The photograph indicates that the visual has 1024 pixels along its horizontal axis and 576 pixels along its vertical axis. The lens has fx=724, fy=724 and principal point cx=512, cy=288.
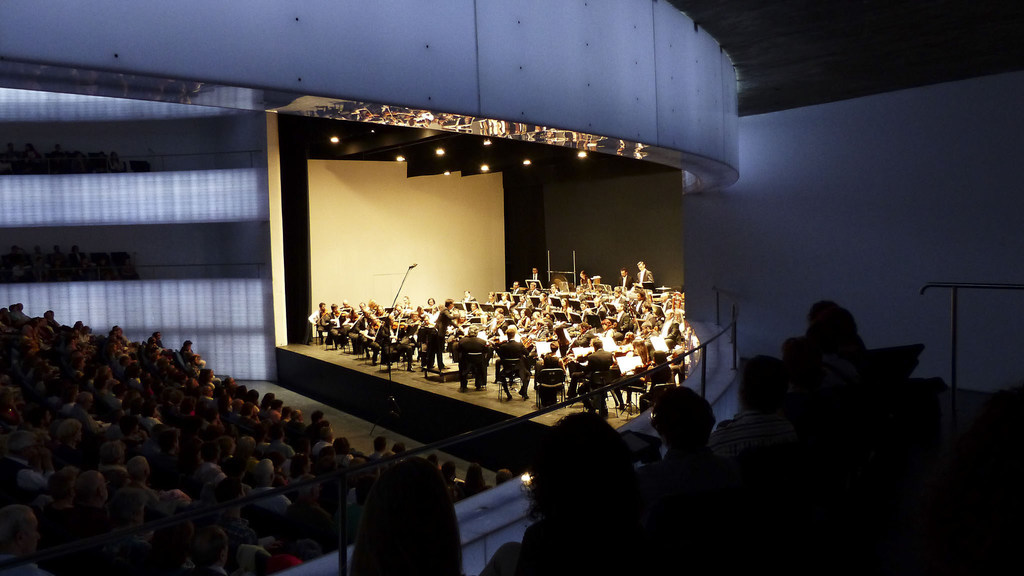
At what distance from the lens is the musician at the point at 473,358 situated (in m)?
10.8

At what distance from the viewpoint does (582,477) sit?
4.80ft

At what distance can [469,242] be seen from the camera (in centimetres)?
2109

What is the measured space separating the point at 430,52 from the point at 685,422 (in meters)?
2.65

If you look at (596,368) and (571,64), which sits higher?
(571,64)

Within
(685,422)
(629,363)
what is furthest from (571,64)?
(629,363)

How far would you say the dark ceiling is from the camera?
4793 millimetres

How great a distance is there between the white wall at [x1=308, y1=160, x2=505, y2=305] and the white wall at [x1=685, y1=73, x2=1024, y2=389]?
38.1 feet

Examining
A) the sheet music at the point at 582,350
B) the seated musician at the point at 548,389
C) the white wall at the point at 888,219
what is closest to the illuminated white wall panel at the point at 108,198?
the sheet music at the point at 582,350

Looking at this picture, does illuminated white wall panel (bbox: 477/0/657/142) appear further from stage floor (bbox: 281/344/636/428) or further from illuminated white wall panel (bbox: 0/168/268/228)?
illuminated white wall panel (bbox: 0/168/268/228)

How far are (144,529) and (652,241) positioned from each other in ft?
57.2

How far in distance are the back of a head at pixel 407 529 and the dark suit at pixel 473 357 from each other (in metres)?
9.31

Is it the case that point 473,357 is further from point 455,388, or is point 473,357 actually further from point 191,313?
point 191,313

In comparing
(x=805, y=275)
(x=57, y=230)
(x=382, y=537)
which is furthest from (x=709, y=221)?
(x=57, y=230)

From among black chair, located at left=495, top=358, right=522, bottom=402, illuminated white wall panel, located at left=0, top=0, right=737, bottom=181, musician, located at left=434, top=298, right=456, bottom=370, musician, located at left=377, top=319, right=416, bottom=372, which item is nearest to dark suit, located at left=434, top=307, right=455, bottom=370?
musician, located at left=434, top=298, right=456, bottom=370
